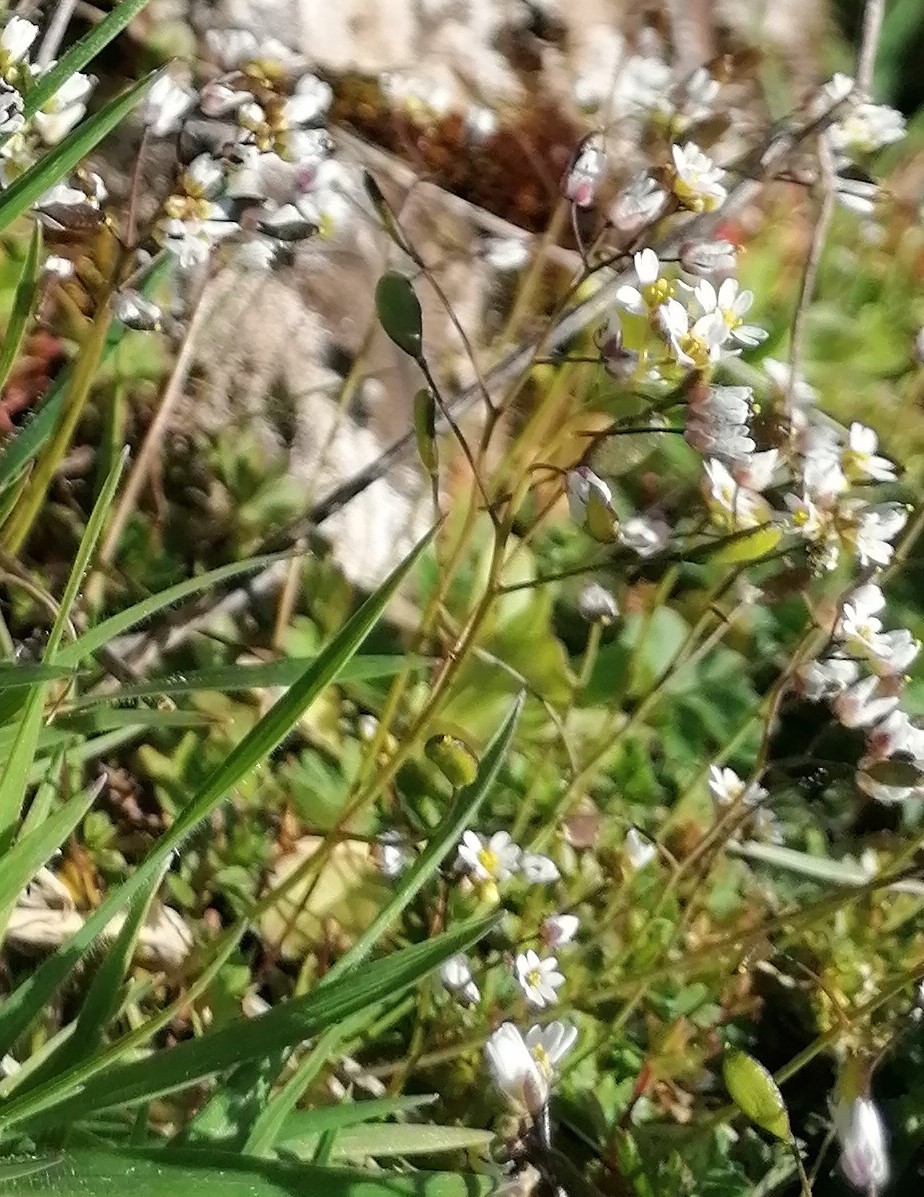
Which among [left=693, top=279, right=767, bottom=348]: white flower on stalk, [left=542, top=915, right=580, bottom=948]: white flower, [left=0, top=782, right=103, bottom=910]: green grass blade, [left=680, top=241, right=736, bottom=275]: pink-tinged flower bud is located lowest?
[left=542, top=915, right=580, bottom=948]: white flower

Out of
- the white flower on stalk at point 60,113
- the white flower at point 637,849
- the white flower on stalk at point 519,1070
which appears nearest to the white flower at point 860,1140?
the white flower on stalk at point 519,1070

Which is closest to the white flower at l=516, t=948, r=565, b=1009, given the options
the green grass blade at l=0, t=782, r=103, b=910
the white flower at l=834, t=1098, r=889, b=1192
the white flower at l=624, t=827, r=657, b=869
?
the white flower at l=624, t=827, r=657, b=869

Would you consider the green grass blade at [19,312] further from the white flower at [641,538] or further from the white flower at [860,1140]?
the white flower at [860,1140]

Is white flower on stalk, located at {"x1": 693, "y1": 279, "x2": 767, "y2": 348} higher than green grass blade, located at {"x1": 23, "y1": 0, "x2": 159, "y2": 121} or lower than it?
lower

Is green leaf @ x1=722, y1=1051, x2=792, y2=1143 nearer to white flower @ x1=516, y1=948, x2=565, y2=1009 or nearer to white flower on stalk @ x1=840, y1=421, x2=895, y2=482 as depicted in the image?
white flower @ x1=516, y1=948, x2=565, y2=1009

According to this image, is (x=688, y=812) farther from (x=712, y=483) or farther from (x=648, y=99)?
(x=648, y=99)

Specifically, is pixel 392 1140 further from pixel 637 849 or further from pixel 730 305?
pixel 730 305

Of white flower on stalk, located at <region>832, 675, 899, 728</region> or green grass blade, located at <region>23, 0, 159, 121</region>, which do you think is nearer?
green grass blade, located at <region>23, 0, 159, 121</region>
